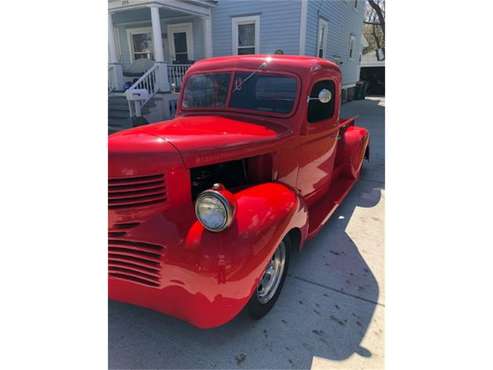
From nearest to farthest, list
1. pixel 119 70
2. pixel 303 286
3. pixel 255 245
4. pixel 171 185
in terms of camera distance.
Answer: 1. pixel 255 245
2. pixel 171 185
3. pixel 303 286
4. pixel 119 70

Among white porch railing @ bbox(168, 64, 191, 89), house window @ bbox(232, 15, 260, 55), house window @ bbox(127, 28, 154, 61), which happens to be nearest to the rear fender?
house window @ bbox(232, 15, 260, 55)

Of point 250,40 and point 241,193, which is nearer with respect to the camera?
point 241,193

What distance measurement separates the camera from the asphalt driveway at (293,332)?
2.01m

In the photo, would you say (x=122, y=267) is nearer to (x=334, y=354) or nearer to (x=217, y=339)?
(x=217, y=339)

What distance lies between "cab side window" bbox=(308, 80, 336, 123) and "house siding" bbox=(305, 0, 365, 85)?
26.3 ft

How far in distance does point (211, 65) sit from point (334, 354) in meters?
2.86

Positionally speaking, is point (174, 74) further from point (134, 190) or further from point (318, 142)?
point (134, 190)

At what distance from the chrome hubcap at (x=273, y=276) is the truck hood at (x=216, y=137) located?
2.73 feet

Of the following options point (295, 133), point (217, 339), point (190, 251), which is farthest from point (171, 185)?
point (295, 133)

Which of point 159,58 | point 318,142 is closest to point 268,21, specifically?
point 159,58

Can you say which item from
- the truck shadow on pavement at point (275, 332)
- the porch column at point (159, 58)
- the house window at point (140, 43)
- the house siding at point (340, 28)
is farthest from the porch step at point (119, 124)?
the truck shadow on pavement at point (275, 332)

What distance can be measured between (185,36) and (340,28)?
285 inches

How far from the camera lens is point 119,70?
10.7m

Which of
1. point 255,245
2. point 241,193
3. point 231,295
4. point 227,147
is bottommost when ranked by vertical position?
point 231,295
